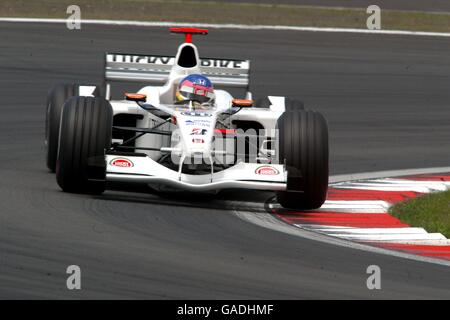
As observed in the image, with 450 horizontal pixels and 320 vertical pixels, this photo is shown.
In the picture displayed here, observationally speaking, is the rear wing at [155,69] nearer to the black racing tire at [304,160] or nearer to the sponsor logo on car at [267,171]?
the black racing tire at [304,160]

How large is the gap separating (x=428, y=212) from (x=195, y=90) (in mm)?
2587

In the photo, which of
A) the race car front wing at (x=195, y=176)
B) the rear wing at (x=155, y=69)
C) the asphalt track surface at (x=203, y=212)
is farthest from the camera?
the rear wing at (x=155, y=69)

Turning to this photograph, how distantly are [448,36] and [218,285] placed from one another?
20339mm

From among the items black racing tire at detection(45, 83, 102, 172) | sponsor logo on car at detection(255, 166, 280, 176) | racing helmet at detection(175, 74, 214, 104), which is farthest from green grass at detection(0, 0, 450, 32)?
sponsor logo on car at detection(255, 166, 280, 176)

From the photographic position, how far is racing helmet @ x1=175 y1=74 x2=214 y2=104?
13.8 meters

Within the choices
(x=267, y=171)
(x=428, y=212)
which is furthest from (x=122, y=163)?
(x=428, y=212)

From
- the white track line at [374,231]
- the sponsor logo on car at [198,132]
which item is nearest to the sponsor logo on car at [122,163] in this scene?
the sponsor logo on car at [198,132]

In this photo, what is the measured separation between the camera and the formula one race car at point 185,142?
1258 centimetres

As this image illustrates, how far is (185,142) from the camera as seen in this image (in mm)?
12734

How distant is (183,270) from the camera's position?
9.73 m

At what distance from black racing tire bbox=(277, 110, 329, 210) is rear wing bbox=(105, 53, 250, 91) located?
7.83ft

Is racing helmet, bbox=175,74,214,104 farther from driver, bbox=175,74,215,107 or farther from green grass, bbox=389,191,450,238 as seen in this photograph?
green grass, bbox=389,191,450,238
